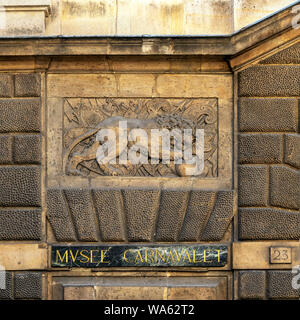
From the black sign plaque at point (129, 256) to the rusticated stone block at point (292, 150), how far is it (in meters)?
1.42

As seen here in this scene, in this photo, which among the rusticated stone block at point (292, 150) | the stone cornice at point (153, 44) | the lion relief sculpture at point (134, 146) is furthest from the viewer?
the lion relief sculpture at point (134, 146)

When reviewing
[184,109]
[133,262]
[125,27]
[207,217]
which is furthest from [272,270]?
[125,27]

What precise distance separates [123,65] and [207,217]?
2074 mm

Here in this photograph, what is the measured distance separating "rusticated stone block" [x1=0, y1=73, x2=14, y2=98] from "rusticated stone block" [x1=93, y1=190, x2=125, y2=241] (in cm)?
158

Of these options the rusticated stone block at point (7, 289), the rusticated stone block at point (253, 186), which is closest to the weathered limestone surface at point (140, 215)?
the rusticated stone block at point (253, 186)

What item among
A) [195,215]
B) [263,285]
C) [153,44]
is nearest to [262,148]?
[195,215]

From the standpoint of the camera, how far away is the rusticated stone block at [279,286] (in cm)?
730

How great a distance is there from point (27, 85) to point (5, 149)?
808mm

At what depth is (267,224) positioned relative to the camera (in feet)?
24.0

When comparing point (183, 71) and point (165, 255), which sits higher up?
point (183, 71)

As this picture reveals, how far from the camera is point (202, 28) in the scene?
24.5 ft

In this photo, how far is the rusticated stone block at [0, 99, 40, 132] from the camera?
7.34 metres

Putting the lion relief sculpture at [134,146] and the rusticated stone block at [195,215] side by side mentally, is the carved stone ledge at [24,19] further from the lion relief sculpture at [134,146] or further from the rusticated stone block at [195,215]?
the rusticated stone block at [195,215]
